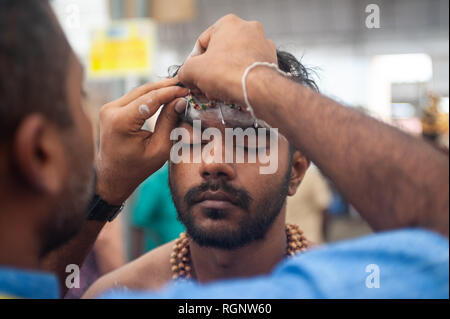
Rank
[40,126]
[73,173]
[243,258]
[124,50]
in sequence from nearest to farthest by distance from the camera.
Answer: [40,126] → [73,173] → [243,258] → [124,50]

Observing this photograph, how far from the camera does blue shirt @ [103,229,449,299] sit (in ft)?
2.82

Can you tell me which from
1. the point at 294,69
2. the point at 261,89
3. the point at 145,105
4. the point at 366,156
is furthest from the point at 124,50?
the point at 366,156

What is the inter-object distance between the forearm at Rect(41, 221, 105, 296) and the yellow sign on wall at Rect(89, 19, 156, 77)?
9.71 feet

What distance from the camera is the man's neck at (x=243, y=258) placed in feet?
5.62

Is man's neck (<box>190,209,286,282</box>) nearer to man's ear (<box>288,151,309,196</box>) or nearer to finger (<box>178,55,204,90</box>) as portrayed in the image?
man's ear (<box>288,151,309,196</box>)

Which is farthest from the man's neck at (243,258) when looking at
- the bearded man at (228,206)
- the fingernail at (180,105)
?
the fingernail at (180,105)

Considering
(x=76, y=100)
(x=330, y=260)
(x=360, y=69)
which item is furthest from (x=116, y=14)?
(x=360, y=69)

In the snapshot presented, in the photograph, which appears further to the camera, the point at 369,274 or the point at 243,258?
the point at 243,258

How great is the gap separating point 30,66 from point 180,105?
729 millimetres

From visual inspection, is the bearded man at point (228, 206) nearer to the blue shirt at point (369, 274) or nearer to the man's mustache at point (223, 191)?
the man's mustache at point (223, 191)

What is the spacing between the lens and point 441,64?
1333 centimetres

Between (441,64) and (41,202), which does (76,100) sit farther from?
(441,64)

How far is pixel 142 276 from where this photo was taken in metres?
1.90

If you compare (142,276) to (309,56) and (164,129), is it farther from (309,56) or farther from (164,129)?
(309,56)
